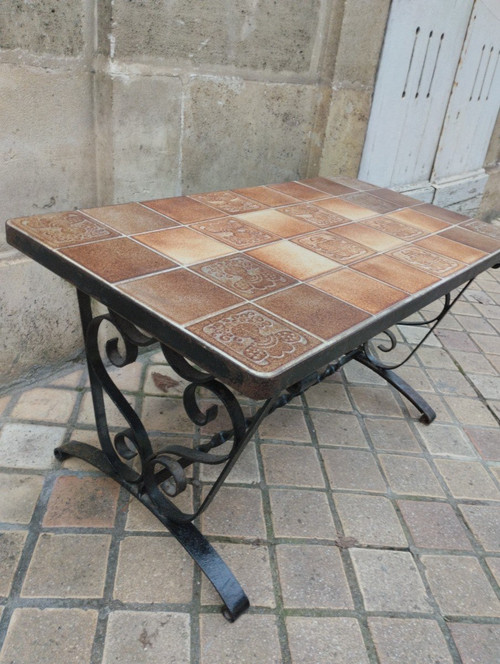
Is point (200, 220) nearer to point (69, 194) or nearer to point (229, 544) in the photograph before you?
point (69, 194)

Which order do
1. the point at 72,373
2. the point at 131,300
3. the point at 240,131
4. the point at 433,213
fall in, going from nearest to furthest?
the point at 131,300 < the point at 433,213 < the point at 72,373 < the point at 240,131

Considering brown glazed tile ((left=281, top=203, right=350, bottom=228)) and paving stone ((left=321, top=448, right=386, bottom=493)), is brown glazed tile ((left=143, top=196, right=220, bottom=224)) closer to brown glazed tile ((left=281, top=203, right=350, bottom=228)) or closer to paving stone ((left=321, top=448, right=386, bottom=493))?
brown glazed tile ((left=281, top=203, right=350, bottom=228))

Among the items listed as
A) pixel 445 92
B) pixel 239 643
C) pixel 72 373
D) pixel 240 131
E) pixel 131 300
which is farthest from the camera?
pixel 445 92

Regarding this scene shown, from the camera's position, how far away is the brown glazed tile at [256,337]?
3.51 ft

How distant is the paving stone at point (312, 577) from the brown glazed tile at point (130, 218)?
1.06 meters

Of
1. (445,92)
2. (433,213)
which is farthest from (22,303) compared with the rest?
(445,92)

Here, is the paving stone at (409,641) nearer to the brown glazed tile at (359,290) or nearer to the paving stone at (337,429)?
the paving stone at (337,429)

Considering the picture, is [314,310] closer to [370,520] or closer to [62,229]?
[62,229]

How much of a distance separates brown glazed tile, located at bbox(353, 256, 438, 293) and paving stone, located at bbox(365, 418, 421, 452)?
0.89m

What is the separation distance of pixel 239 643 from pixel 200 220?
121 cm

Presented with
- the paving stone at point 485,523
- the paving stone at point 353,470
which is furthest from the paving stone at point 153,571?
the paving stone at point 485,523

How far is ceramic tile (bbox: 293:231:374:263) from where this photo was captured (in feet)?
5.32

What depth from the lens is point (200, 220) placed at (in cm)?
174

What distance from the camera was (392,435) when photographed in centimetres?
230
